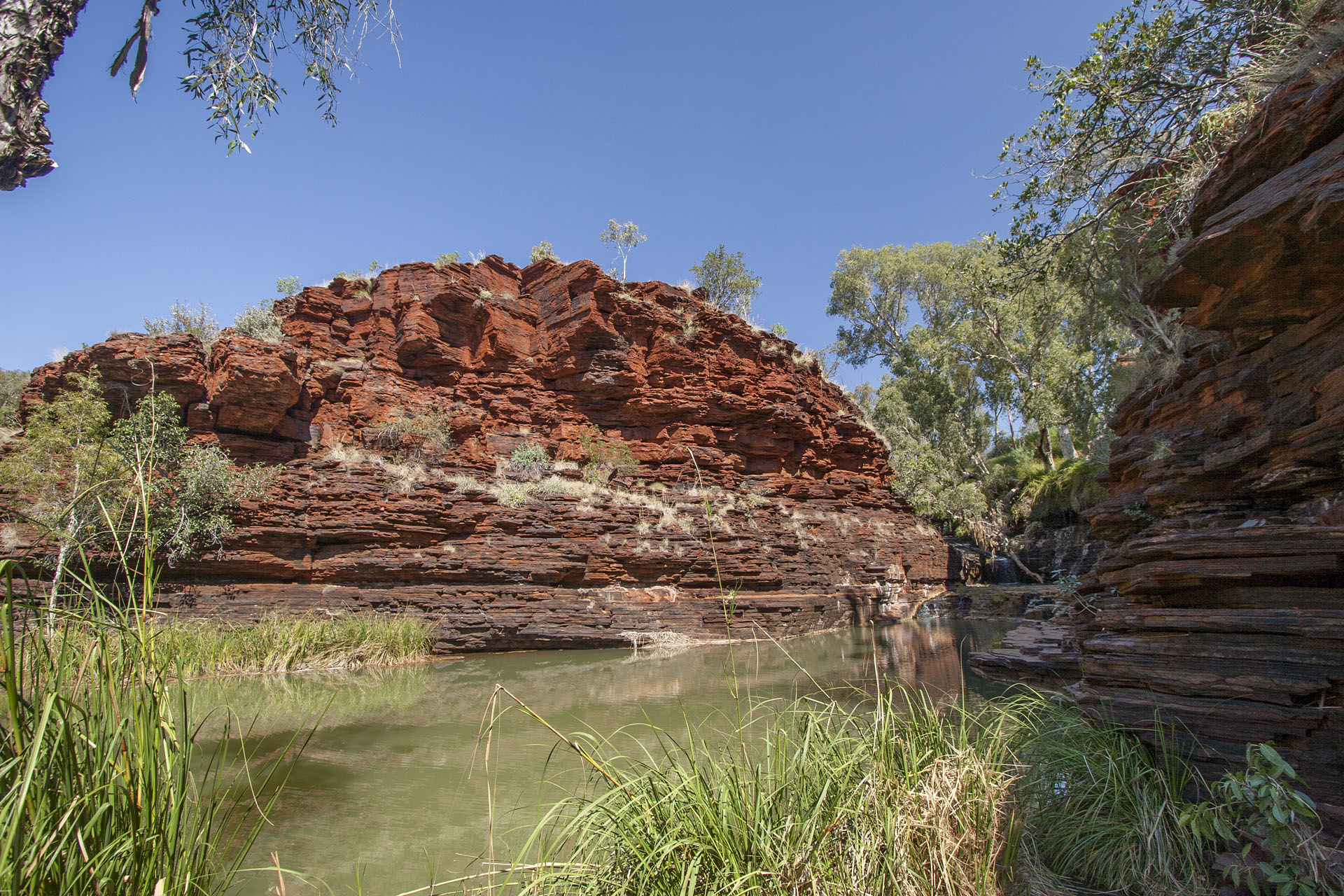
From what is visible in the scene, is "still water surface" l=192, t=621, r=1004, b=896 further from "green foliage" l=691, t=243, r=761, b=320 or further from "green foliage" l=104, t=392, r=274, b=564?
"green foliage" l=691, t=243, r=761, b=320

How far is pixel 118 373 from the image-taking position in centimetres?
1469

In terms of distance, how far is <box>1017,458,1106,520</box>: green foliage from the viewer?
20188mm

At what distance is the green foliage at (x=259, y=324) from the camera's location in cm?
1912

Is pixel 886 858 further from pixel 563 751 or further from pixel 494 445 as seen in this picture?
pixel 494 445

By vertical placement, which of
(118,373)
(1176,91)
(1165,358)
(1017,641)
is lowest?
(1017,641)

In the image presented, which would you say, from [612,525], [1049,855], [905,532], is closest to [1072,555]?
[905,532]

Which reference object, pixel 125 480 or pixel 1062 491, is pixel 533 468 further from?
pixel 1062 491

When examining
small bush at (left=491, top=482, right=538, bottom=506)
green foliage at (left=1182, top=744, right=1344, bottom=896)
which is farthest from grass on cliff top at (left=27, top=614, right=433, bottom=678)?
green foliage at (left=1182, top=744, right=1344, bottom=896)

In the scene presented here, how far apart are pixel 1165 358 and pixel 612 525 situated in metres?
11.6

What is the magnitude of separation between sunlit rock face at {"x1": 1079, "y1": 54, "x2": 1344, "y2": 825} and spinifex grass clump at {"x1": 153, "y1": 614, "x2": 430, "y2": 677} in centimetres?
1116

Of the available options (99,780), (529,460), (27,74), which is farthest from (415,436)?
(99,780)

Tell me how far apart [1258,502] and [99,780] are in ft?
24.5

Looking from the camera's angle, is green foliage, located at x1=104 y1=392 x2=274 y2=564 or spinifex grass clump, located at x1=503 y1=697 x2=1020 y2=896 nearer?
spinifex grass clump, located at x1=503 y1=697 x2=1020 y2=896

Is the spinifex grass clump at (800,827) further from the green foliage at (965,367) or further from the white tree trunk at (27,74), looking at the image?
the green foliage at (965,367)
